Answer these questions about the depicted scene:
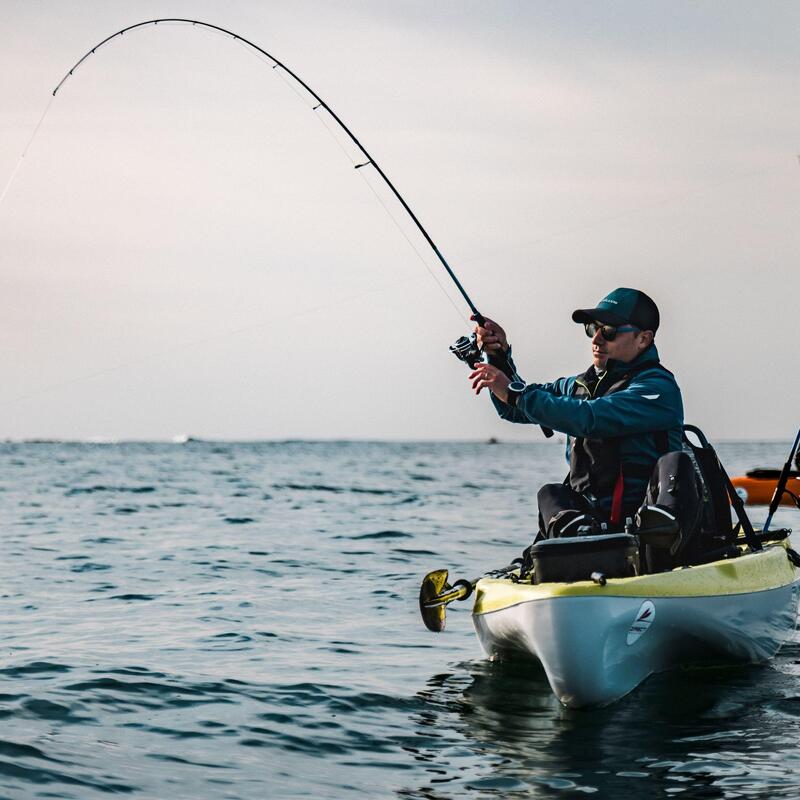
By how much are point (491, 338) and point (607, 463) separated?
1012 mm

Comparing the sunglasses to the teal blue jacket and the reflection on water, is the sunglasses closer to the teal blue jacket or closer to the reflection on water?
the teal blue jacket

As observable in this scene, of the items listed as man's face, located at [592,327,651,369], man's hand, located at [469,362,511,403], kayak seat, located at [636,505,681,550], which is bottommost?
kayak seat, located at [636,505,681,550]

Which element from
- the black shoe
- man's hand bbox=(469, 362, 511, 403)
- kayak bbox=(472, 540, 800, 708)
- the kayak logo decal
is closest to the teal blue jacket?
man's hand bbox=(469, 362, 511, 403)

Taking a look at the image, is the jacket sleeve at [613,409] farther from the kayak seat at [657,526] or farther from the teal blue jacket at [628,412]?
the kayak seat at [657,526]

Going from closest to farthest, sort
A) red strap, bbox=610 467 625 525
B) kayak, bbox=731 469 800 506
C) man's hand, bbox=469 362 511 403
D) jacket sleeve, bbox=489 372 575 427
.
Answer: man's hand, bbox=469 362 511 403
red strap, bbox=610 467 625 525
jacket sleeve, bbox=489 372 575 427
kayak, bbox=731 469 800 506

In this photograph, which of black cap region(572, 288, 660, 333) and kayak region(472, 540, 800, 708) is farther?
black cap region(572, 288, 660, 333)

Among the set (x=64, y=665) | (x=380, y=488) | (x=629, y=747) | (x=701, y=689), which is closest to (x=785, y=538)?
(x=701, y=689)

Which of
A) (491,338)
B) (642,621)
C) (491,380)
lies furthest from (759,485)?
(642,621)

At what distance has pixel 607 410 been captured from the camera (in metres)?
6.86

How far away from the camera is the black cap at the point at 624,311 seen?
7.18 metres

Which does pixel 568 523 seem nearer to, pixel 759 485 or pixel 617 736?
pixel 617 736

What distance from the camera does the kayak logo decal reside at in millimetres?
6316

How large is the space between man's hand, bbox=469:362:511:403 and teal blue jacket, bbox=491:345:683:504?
123 mm

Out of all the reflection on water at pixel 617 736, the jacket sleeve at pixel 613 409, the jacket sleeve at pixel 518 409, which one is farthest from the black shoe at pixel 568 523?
the reflection on water at pixel 617 736
